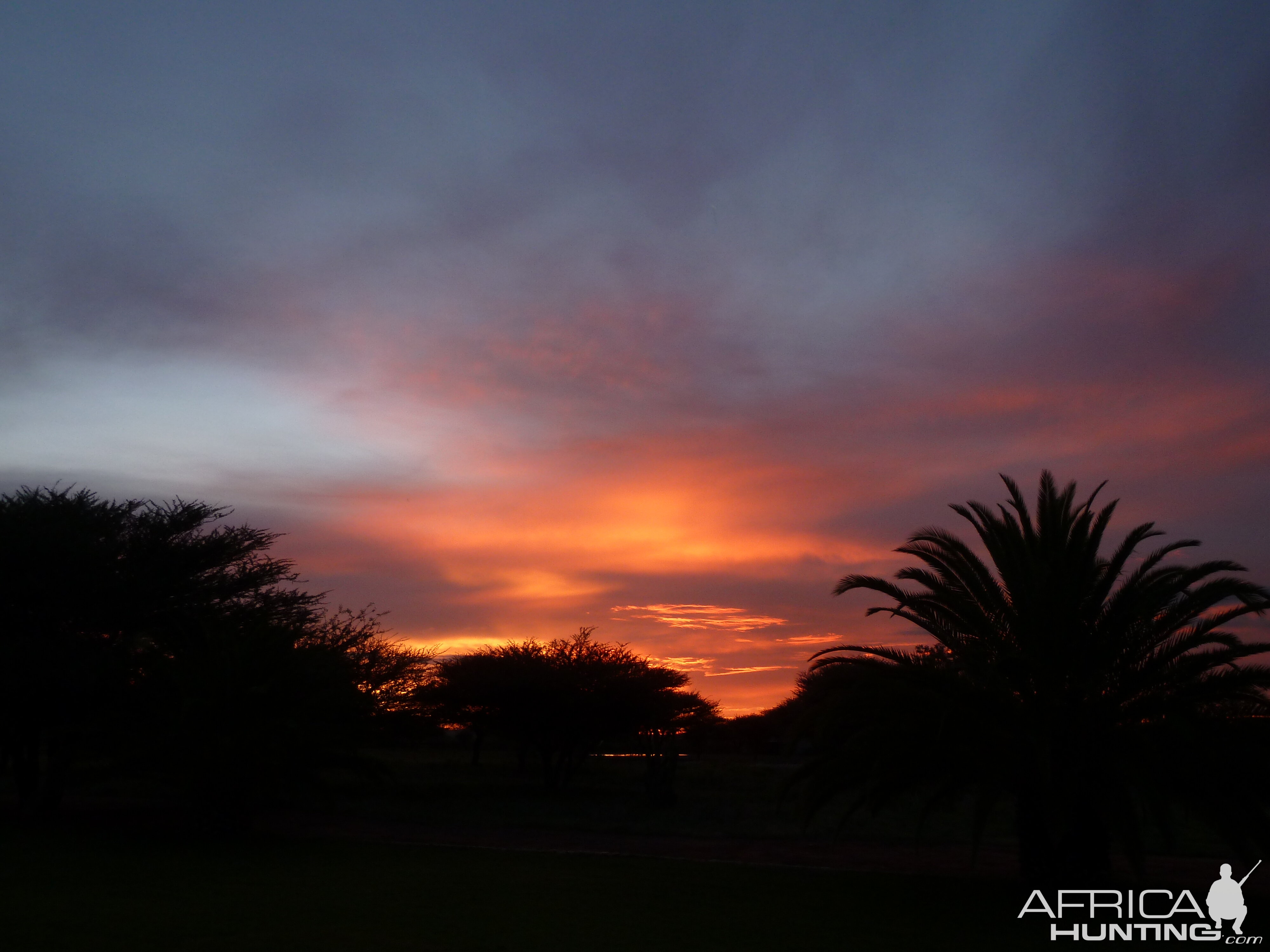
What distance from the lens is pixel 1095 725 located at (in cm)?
1470

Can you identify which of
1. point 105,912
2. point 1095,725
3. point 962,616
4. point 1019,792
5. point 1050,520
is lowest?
point 105,912

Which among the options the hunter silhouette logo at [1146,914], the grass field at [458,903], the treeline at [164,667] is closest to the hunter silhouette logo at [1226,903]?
the hunter silhouette logo at [1146,914]

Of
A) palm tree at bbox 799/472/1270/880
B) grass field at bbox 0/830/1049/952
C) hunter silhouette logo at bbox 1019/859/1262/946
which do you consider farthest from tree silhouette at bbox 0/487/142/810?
hunter silhouette logo at bbox 1019/859/1262/946

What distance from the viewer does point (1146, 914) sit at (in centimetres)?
1362

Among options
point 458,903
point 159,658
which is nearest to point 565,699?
point 159,658

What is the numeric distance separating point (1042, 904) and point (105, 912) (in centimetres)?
1243

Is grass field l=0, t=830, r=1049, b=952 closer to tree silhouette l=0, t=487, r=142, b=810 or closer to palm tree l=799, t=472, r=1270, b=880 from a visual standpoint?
palm tree l=799, t=472, r=1270, b=880

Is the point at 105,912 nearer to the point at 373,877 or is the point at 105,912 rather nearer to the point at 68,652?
the point at 373,877

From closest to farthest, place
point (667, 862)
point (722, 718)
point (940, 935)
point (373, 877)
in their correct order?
1. point (940, 935)
2. point (373, 877)
3. point (667, 862)
4. point (722, 718)

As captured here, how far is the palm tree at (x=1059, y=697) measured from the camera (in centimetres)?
1382

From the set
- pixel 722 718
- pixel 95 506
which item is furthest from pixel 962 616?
pixel 722 718

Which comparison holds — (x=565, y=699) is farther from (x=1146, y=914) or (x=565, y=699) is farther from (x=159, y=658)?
(x=1146, y=914)

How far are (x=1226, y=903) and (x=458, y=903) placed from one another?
10103mm

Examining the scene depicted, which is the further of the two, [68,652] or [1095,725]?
[68,652]
